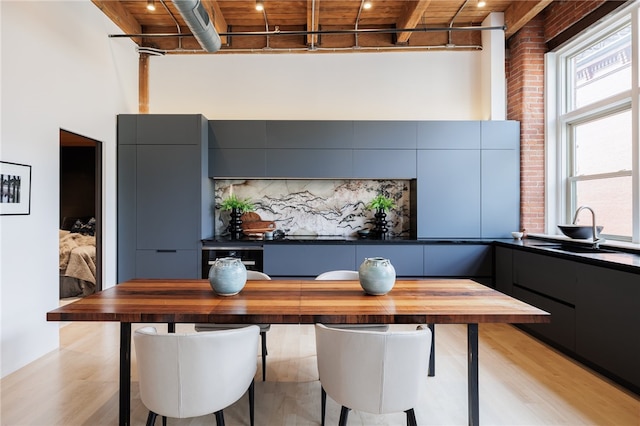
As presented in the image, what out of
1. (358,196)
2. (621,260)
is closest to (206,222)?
(358,196)

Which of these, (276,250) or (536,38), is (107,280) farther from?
(536,38)

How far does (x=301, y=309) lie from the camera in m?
1.70

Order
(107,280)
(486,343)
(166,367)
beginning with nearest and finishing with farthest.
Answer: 1. (166,367)
2. (486,343)
3. (107,280)

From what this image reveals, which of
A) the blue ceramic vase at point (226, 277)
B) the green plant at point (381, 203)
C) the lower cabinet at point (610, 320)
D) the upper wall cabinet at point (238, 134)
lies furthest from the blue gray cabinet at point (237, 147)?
the lower cabinet at point (610, 320)

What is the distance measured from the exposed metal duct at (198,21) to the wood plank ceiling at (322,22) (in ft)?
1.96

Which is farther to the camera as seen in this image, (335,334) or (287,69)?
(287,69)

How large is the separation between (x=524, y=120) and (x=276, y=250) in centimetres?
349

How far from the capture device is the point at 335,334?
4.96ft

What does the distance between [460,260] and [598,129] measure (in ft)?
6.69

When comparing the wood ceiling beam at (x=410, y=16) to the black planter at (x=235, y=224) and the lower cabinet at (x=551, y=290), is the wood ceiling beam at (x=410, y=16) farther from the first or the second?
the black planter at (x=235, y=224)

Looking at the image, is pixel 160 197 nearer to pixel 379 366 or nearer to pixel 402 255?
pixel 402 255

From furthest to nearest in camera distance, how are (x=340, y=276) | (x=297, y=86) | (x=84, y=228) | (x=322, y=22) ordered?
(x=84, y=228) < (x=297, y=86) < (x=322, y=22) < (x=340, y=276)

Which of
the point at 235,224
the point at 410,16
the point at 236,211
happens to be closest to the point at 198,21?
the point at 236,211

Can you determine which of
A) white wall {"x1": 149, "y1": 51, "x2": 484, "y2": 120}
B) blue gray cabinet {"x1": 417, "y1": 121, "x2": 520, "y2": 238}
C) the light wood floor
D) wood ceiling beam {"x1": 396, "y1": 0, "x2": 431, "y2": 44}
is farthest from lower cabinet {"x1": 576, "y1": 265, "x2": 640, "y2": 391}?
wood ceiling beam {"x1": 396, "y1": 0, "x2": 431, "y2": 44}
